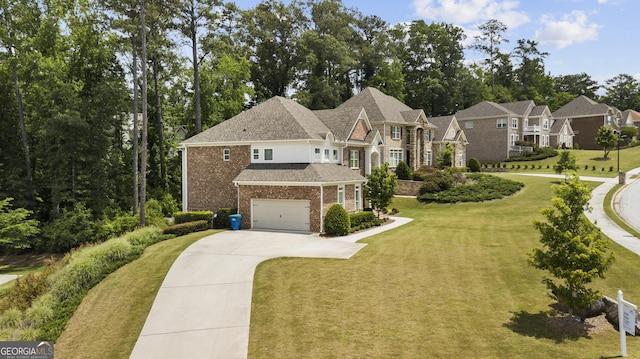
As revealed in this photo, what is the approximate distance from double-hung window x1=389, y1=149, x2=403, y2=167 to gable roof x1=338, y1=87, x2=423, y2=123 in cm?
330

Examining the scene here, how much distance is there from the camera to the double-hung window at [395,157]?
146 ft

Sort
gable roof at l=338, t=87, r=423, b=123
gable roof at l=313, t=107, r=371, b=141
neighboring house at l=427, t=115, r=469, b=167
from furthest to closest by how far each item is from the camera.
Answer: neighboring house at l=427, t=115, r=469, b=167 < gable roof at l=338, t=87, r=423, b=123 < gable roof at l=313, t=107, r=371, b=141

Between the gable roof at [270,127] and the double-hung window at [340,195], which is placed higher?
the gable roof at [270,127]

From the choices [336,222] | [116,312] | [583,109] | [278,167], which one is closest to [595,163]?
[583,109]

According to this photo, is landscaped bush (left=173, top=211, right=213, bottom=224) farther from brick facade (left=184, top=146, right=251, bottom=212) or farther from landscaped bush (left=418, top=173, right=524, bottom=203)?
landscaped bush (left=418, top=173, right=524, bottom=203)

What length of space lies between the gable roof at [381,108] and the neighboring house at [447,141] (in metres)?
6.18

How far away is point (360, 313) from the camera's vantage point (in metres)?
12.3

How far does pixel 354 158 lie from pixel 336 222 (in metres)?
11.9

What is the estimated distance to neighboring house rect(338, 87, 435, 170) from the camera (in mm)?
43844

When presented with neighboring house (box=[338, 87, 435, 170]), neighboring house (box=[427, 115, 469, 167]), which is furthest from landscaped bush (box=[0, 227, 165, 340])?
neighboring house (box=[427, 115, 469, 167])

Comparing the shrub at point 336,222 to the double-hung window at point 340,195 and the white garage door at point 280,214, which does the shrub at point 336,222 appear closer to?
the white garage door at point 280,214

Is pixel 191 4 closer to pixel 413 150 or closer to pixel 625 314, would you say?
pixel 413 150

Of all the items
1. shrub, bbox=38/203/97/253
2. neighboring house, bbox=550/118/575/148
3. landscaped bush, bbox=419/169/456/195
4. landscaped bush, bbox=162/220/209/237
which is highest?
neighboring house, bbox=550/118/575/148

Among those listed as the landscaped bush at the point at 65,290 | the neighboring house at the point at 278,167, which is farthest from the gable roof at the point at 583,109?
the landscaped bush at the point at 65,290
